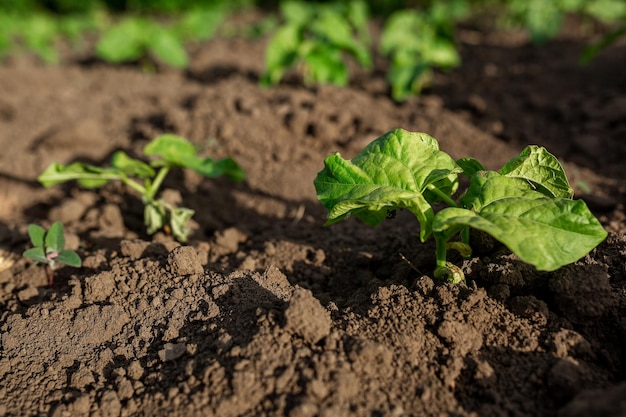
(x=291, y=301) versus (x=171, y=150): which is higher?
(x=291, y=301)

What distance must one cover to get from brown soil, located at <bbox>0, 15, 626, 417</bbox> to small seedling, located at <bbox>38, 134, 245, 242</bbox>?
4.3 inches

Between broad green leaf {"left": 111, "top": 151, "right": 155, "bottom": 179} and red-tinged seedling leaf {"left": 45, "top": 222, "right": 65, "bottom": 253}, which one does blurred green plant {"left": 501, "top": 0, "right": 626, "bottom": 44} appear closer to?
broad green leaf {"left": 111, "top": 151, "right": 155, "bottom": 179}

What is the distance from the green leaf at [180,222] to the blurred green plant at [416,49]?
7.63 ft

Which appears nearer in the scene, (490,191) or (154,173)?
(490,191)

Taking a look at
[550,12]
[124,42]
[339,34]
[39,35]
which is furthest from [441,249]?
[39,35]

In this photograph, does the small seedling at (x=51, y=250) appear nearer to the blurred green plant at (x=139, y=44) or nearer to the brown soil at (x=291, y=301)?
the brown soil at (x=291, y=301)

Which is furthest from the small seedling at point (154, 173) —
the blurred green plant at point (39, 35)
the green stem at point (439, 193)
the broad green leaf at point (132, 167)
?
the blurred green plant at point (39, 35)

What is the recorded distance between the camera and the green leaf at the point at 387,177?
196cm

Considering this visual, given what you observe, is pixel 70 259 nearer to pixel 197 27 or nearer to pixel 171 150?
pixel 171 150

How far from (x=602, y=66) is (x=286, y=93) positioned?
3.13 meters

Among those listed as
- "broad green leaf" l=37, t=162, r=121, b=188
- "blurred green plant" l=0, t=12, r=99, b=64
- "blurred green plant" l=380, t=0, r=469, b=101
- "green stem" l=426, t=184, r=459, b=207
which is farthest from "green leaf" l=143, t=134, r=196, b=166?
"blurred green plant" l=0, t=12, r=99, b=64

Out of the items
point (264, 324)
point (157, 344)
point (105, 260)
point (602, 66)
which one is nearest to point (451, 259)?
point (264, 324)

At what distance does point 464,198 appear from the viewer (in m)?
1.99

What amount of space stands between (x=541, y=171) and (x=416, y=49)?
10.6 feet
